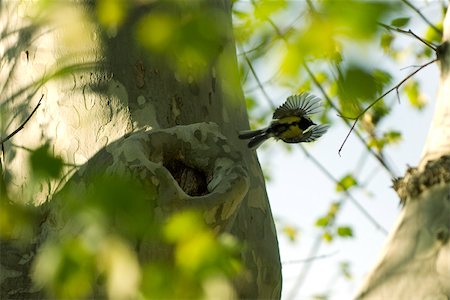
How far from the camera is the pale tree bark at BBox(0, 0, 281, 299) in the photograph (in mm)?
1756

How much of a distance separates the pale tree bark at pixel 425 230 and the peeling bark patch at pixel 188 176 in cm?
42

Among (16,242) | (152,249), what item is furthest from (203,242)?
(16,242)

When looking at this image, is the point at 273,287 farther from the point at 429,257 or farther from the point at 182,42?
the point at 182,42

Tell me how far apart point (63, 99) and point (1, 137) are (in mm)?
197

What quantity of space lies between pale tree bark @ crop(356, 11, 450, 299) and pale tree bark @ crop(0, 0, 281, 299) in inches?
13.7

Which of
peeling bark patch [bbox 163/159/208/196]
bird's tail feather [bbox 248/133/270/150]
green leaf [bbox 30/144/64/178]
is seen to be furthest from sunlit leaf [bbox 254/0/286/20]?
bird's tail feather [bbox 248/133/270/150]

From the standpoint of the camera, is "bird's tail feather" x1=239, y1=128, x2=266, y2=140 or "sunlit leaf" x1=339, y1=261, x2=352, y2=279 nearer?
"bird's tail feather" x1=239, y1=128, x2=266, y2=140

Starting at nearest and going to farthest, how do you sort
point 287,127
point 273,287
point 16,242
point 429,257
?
1. point 429,257
2. point 16,242
3. point 273,287
4. point 287,127

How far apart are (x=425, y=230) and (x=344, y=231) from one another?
2865mm

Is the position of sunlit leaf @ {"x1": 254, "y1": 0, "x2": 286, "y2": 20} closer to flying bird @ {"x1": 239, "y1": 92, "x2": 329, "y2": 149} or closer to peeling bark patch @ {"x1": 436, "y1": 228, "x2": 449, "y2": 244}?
peeling bark patch @ {"x1": 436, "y1": 228, "x2": 449, "y2": 244}

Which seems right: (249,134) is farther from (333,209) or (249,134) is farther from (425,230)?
(333,209)

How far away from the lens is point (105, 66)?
1968 mm

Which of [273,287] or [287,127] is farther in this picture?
[287,127]

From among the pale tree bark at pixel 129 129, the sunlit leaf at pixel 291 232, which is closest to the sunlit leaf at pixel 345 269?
the sunlit leaf at pixel 291 232
